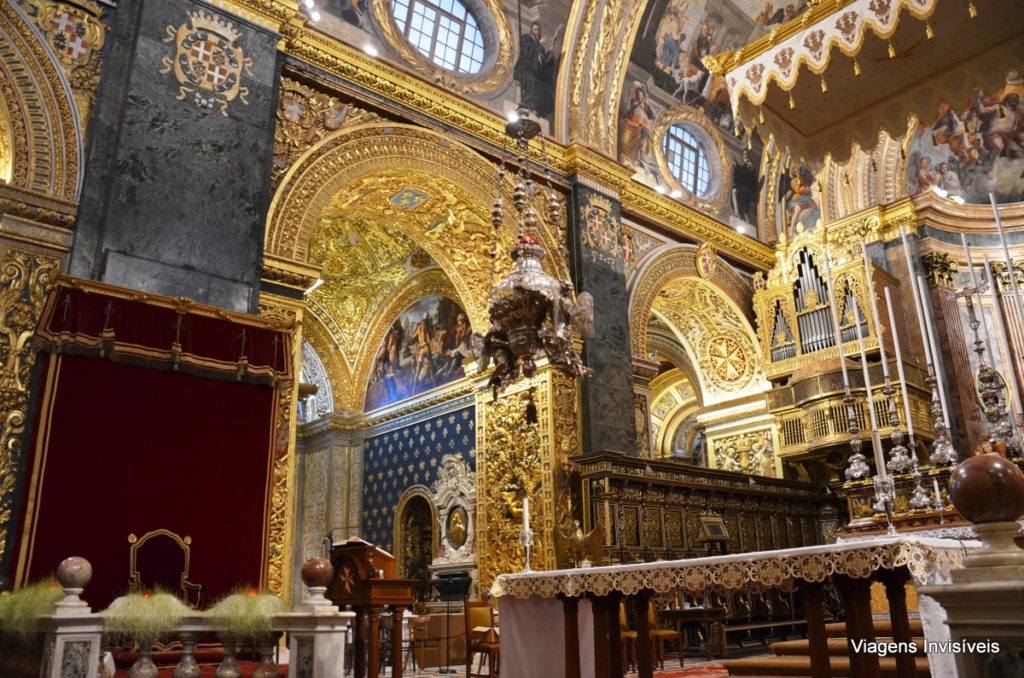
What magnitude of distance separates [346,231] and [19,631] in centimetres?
1031

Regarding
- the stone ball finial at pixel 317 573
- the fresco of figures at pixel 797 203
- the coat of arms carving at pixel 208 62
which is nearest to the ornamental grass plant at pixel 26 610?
the stone ball finial at pixel 317 573

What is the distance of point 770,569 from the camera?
4.39 m

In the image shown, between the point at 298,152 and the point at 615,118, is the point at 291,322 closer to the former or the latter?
the point at 298,152

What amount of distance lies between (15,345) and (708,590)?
5.61m

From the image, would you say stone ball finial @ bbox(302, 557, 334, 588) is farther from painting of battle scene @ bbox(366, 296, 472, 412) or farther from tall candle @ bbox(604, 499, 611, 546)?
painting of battle scene @ bbox(366, 296, 472, 412)

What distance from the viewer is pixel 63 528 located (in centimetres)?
611

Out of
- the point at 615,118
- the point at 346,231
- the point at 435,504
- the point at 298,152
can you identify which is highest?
the point at 615,118

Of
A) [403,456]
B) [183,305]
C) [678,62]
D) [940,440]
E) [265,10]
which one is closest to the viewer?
[940,440]

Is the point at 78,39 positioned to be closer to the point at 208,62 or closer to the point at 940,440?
the point at 208,62

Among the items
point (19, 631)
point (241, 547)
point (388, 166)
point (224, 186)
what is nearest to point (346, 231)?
point (388, 166)

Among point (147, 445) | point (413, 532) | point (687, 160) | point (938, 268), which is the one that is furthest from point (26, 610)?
point (938, 268)

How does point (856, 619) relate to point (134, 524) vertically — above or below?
below

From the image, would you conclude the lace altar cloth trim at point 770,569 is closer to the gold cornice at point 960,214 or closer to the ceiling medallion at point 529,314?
the ceiling medallion at point 529,314

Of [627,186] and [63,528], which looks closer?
[63,528]
